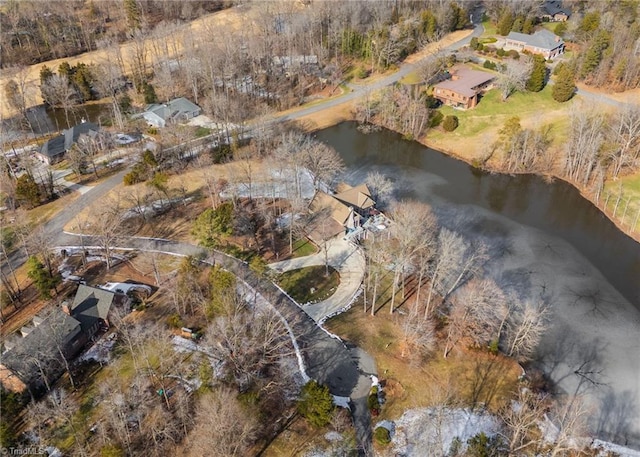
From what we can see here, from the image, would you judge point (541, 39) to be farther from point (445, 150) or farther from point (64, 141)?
point (64, 141)

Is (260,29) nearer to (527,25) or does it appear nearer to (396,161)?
(396,161)

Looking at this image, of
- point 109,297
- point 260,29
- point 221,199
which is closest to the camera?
point 109,297

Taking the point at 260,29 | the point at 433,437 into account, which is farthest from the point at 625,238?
the point at 260,29

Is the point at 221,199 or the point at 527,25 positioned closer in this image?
the point at 221,199

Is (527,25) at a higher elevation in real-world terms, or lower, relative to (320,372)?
higher

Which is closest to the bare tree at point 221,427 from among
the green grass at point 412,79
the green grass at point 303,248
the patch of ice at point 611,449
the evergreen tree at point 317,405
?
the evergreen tree at point 317,405
